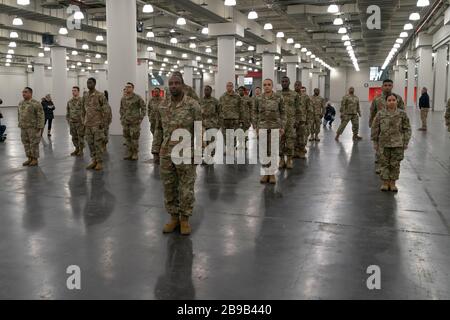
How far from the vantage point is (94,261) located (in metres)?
4.66

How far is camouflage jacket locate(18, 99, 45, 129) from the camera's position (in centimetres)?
1050

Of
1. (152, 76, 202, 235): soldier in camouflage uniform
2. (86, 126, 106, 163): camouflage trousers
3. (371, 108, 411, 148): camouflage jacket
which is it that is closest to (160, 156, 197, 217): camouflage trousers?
A: (152, 76, 202, 235): soldier in camouflage uniform

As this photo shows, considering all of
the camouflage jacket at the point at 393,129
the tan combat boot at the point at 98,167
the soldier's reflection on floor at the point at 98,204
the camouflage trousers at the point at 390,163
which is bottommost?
the soldier's reflection on floor at the point at 98,204

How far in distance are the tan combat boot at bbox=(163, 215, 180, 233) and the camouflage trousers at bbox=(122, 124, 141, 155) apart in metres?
5.94

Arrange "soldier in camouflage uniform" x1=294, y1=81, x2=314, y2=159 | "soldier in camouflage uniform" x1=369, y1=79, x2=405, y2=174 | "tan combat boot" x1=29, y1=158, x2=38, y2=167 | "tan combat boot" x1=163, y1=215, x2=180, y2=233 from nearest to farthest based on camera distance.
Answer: "tan combat boot" x1=163, y1=215, x2=180, y2=233 → "soldier in camouflage uniform" x1=369, y1=79, x2=405, y2=174 → "tan combat boot" x1=29, y1=158, x2=38, y2=167 → "soldier in camouflage uniform" x1=294, y1=81, x2=314, y2=159

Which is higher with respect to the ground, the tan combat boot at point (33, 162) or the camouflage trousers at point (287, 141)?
the camouflage trousers at point (287, 141)

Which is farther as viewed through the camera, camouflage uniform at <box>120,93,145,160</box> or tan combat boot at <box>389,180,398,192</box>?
camouflage uniform at <box>120,93,145,160</box>

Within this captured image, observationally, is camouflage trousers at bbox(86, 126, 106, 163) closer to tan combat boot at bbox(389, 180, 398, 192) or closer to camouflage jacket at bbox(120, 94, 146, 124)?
camouflage jacket at bbox(120, 94, 146, 124)

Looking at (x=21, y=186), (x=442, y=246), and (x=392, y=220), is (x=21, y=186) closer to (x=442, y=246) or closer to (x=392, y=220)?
(x=392, y=220)

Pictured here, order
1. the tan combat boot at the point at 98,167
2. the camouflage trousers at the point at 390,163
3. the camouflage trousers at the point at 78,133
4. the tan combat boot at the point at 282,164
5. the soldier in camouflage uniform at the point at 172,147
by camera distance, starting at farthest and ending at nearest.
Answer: the camouflage trousers at the point at 78,133 < the tan combat boot at the point at 282,164 < the tan combat boot at the point at 98,167 < the camouflage trousers at the point at 390,163 < the soldier in camouflage uniform at the point at 172,147

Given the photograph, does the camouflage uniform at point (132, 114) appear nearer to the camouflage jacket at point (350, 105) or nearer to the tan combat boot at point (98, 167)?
the tan combat boot at point (98, 167)

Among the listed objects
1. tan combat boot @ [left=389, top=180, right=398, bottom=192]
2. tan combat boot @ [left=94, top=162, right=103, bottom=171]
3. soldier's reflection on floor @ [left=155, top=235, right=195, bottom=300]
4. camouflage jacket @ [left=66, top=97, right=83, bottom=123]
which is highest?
camouflage jacket @ [left=66, top=97, right=83, bottom=123]

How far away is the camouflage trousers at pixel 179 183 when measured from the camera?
5.46m

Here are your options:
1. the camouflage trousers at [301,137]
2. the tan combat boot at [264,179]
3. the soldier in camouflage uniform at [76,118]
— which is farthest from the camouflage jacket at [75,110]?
the tan combat boot at [264,179]
